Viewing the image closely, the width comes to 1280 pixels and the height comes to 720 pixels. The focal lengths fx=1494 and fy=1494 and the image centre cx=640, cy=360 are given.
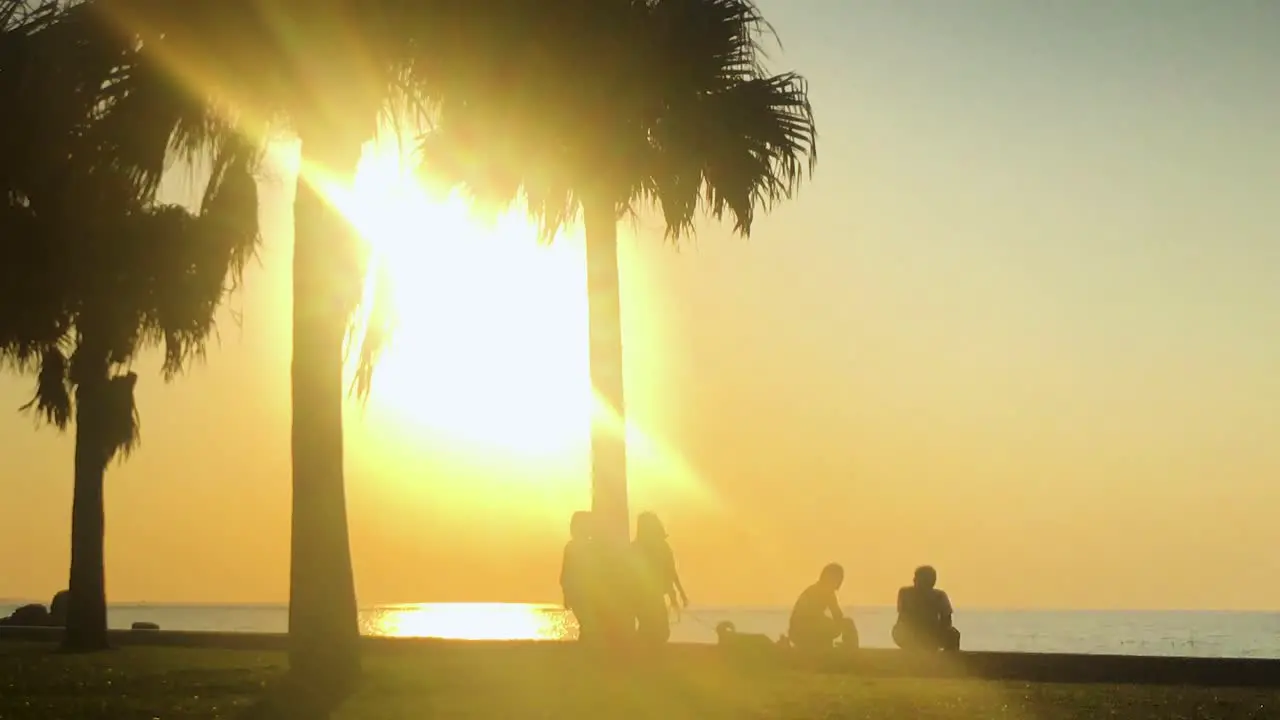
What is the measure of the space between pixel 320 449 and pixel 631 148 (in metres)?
7.79

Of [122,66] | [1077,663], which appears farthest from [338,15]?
[1077,663]

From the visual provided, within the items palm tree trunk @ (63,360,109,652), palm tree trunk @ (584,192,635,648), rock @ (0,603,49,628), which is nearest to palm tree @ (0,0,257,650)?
palm tree trunk @ (63,360,109,652)

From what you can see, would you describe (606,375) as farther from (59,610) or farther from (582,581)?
(59,610)

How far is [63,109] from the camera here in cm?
1545

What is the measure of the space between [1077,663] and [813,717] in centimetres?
693

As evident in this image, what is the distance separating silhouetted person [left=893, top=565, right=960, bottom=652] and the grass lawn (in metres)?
2.81

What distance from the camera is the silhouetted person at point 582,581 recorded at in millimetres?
19062

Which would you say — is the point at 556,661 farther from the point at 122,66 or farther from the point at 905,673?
the point at 122,66

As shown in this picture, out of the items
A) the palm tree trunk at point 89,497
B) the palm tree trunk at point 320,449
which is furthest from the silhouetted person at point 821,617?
the palm tree trunk at point 89,497

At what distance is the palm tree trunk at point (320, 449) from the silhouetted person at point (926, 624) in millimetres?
7670

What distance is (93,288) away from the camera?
24.2 m

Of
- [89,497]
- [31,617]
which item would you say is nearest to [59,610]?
[31,617]

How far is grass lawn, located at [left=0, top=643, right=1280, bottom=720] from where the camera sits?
1174cm

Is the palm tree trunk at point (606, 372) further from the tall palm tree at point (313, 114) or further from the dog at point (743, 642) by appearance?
the tall palm tree at point (313, 114)
